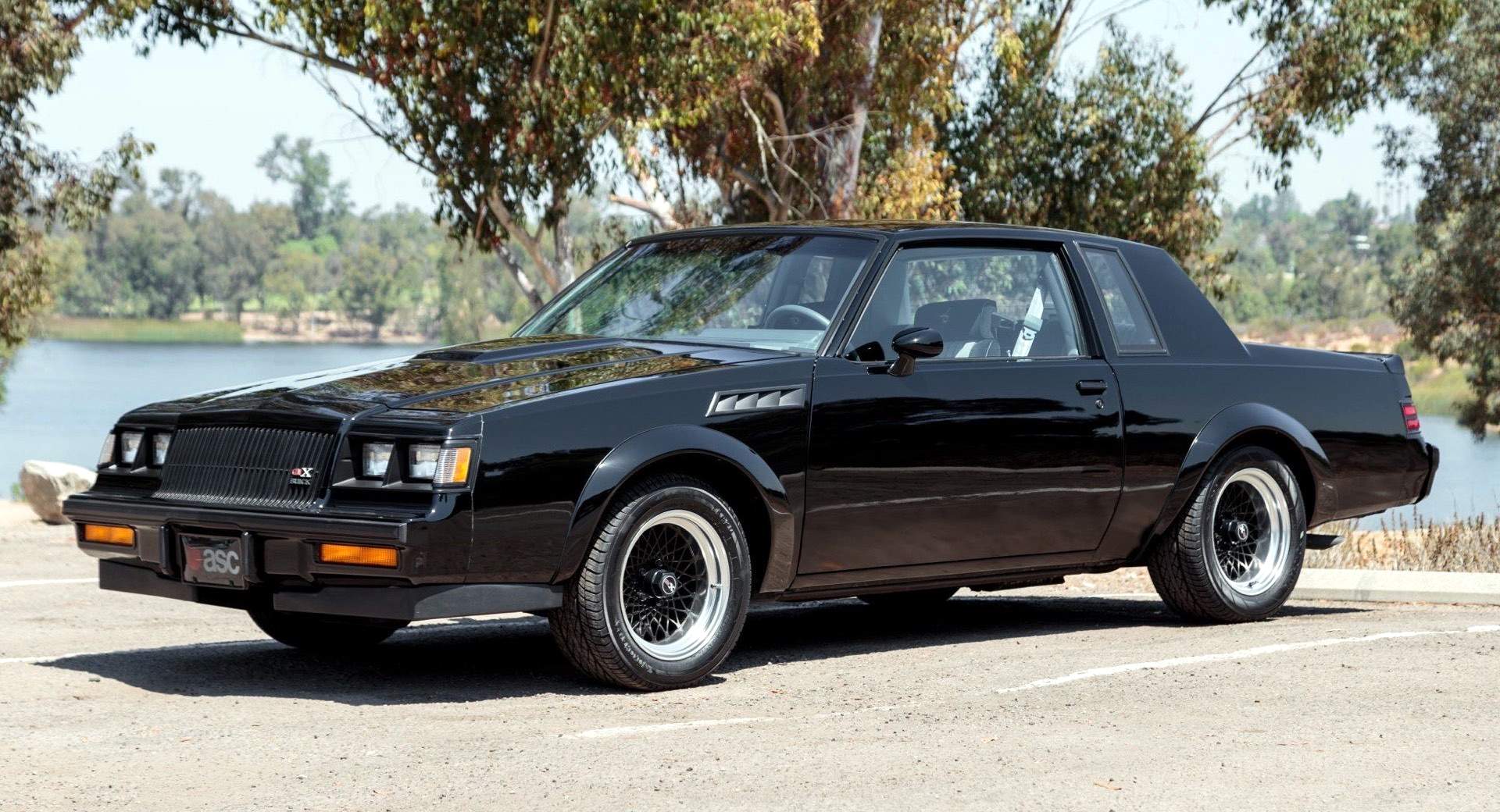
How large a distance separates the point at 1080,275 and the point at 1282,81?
18897 mm

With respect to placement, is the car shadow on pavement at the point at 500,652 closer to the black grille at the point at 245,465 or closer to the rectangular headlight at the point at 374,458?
the black grille at the point at 245,465

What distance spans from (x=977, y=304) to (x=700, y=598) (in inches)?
74.5

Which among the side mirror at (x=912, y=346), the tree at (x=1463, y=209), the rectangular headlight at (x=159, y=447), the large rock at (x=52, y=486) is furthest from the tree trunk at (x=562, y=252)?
the tree at (x=1463, y=209)

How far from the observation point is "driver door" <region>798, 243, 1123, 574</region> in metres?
7.17

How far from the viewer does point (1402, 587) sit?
10102 mm

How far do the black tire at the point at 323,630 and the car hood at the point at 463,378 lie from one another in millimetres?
940

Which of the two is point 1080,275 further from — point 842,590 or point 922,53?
point 922,53

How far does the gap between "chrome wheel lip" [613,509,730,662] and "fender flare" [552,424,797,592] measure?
225mm

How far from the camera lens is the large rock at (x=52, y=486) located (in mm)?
15297

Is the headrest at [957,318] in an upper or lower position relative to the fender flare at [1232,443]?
upper

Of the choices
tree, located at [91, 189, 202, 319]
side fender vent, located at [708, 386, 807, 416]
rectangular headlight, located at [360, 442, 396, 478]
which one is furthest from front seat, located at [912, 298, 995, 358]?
tree, located at [91, 189, 202, 319]

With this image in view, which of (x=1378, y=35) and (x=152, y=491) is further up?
(x=1378, y=35)

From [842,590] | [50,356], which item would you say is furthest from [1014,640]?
[50,356]

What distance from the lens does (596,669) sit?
6.52 m
